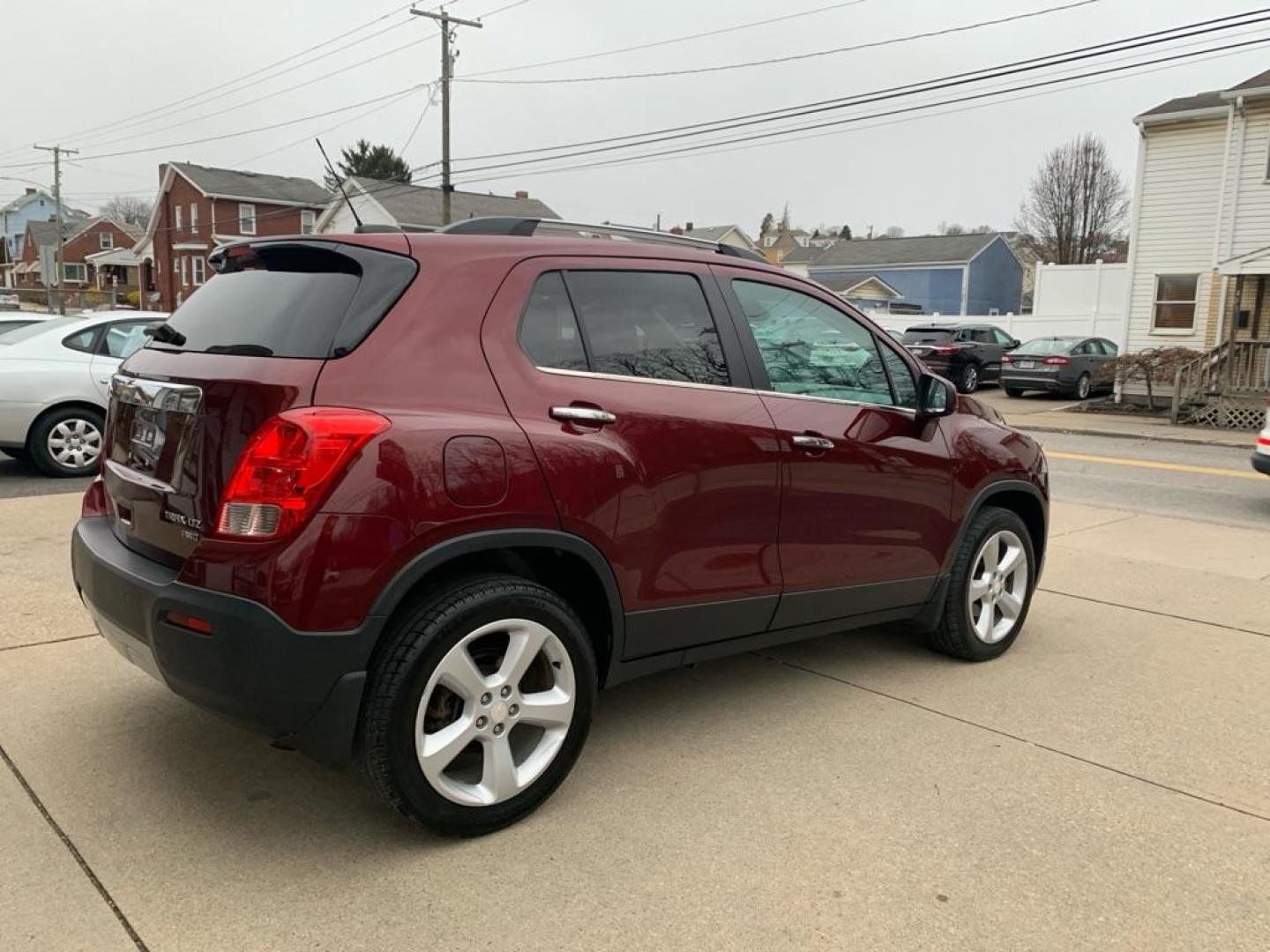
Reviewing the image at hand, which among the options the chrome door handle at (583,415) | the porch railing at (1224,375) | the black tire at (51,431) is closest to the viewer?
the chrome door handle at (583,415)

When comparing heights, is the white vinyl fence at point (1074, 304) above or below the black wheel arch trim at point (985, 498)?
above

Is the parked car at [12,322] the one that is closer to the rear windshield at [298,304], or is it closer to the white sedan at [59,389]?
the white sedan at [59,389]

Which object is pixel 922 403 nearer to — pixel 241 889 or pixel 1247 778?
pixel 1247 778

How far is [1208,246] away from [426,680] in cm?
2327

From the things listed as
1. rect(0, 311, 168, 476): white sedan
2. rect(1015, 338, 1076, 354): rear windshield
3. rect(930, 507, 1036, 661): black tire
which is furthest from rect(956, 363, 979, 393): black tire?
rect(930, 507, 1036, 661): black tire

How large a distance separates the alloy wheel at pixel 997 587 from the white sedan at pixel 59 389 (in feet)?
24.7

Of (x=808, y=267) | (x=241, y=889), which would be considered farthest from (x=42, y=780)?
(x=808, y=267)

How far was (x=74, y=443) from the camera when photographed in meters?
9.06

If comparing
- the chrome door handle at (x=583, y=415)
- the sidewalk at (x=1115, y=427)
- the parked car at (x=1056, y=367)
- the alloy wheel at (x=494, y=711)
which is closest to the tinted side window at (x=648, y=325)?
the chrome door handle at (x=583, y=415)

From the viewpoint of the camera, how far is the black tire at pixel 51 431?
351 inches

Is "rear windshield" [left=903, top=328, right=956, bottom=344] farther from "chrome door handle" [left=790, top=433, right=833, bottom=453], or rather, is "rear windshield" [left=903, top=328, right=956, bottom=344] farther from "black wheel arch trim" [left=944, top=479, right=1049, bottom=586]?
"chrome door handle" [left=790, top=433, right=833, bottom=453]

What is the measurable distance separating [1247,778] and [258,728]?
3.25 meters

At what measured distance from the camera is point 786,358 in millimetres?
3805

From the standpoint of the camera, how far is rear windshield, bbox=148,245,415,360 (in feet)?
9.26
